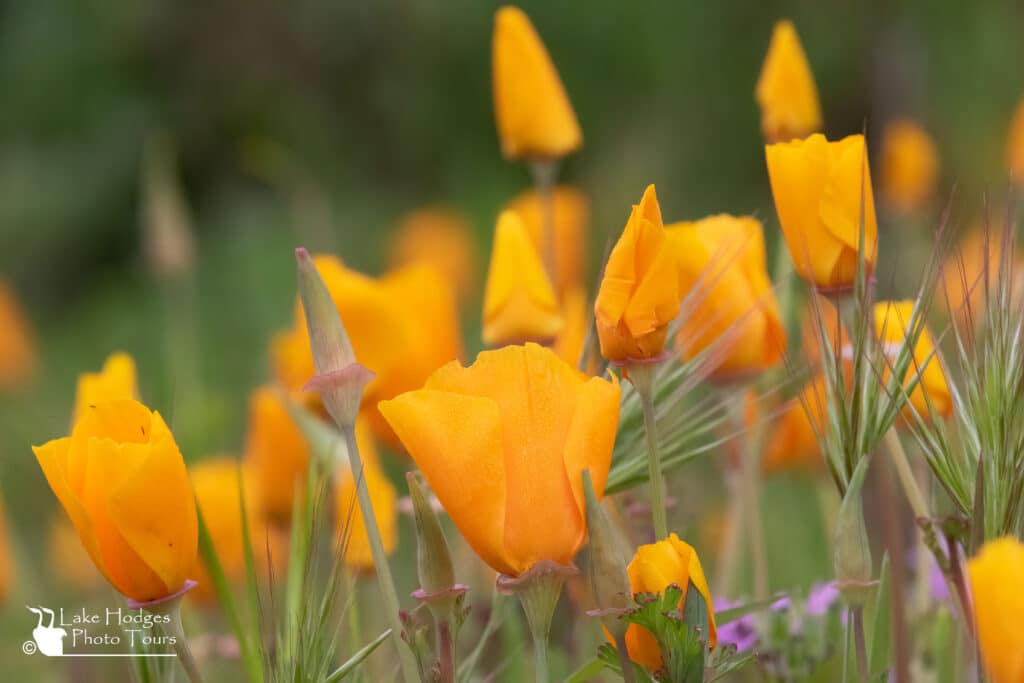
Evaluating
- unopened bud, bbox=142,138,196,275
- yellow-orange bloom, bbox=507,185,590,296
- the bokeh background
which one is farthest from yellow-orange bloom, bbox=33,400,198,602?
the bokeh background

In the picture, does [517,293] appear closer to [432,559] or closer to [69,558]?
[432,559]

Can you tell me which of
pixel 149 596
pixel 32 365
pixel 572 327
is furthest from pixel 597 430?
pixel 32 365

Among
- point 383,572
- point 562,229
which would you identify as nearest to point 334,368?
point 383,572

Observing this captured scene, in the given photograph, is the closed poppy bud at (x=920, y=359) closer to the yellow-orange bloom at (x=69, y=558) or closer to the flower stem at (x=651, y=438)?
the flower stem at (x=651, y=438)

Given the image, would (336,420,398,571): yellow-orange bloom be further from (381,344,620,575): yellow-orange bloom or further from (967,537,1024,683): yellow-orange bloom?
(967,537,1024,683): yellow-orange bloom

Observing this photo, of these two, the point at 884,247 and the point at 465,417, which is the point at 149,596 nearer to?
the point at 465,417

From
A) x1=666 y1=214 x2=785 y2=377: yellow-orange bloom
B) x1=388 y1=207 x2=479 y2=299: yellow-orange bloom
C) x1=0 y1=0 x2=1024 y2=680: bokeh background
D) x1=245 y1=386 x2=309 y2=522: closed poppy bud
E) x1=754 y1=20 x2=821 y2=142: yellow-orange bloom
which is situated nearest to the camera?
x1=666 y1=214 x2=785 y2=377: yellow-orange bloom
